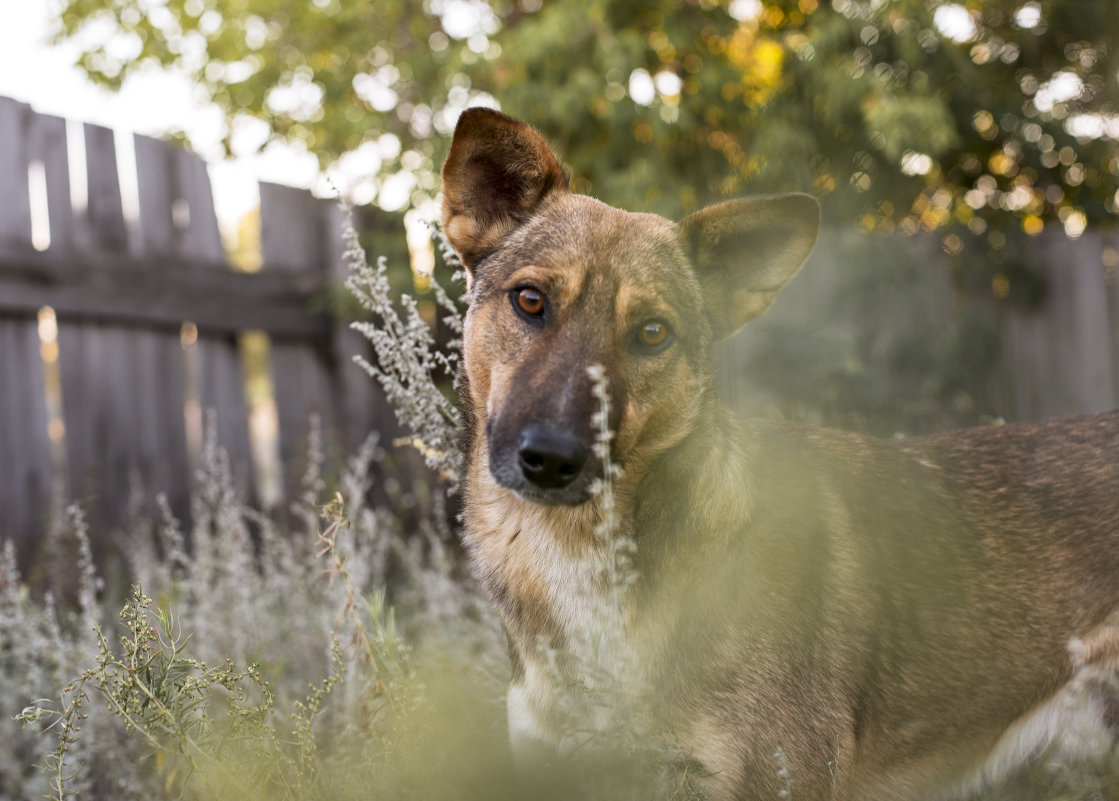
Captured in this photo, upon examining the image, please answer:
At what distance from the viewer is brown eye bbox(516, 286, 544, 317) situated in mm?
2795

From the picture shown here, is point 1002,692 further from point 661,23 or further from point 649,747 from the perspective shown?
point 661,23

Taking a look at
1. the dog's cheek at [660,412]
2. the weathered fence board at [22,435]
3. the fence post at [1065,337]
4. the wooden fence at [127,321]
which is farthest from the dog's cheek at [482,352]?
the fence post at [1065,337]

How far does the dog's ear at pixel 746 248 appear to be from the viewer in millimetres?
2918

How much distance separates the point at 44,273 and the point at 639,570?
4.68 m

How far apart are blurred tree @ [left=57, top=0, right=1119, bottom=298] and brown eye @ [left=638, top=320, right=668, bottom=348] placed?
3.77 meters

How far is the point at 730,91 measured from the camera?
7.67 m

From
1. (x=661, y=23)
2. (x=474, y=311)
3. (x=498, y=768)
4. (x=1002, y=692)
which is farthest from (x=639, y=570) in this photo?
(x=661, y=23)

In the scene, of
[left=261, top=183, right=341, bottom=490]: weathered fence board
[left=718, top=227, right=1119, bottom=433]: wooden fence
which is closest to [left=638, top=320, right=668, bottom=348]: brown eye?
[left=718, top=227, right=1119, bottom=433]: wooden fence

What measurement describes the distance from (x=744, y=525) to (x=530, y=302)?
3.14 feet

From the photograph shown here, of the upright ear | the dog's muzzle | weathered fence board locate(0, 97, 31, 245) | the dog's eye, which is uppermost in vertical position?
weathered fence board locate(0, 97, 31, 245)

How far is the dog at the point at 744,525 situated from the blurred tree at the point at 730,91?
11.6 ft

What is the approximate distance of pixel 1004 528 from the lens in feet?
9.66

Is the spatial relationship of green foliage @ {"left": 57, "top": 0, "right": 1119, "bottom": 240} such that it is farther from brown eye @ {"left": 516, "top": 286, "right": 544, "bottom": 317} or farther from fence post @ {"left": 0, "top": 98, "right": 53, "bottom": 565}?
brown eye @ {"left": 516, "top": 286, "right": 544, "bottom": 317}

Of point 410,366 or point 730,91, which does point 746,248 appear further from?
point 730,91
